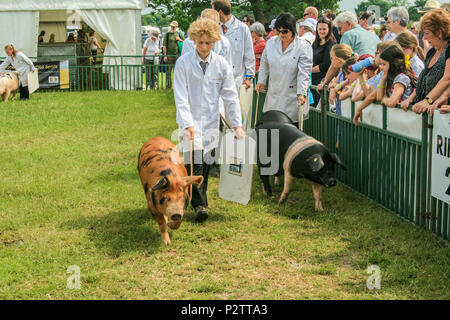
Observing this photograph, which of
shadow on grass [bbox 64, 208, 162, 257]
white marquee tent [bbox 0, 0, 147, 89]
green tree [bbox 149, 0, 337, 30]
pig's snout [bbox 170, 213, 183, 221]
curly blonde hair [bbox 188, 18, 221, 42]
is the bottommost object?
shadow on grass [bbox 64, 208, 162, 257]

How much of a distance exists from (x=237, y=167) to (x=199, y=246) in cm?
107

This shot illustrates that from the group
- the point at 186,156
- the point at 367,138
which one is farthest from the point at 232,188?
the point at 367,138

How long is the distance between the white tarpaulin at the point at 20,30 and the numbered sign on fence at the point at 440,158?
52.7 ft

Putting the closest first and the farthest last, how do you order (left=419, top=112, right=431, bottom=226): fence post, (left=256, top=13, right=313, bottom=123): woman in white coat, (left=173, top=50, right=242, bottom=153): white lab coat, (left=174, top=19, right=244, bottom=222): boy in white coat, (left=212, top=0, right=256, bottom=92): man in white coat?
(left=419, top=112, right=431, bottom=226): fence post < (left=174, top=19, right=244, bottom=222): boy in white coat < (left=173, top=50, right=242, bottom=153): white lab coat < (left=256, top=13, right=313, bottom=123): woman in white coat < (left=212, top=0, right=256, bottom=92): man in white coat

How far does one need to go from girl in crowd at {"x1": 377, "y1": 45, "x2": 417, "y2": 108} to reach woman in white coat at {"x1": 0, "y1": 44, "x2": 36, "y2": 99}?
12379mm

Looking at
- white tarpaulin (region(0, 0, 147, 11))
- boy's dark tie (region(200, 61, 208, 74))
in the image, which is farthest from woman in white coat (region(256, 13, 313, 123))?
white tarpaulin (region(0, 0, 147, 11))

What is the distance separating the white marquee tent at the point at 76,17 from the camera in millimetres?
18688

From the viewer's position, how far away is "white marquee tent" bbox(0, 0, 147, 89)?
18.7 m

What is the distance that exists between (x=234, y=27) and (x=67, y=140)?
3.98 meters

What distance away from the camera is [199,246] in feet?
18.0

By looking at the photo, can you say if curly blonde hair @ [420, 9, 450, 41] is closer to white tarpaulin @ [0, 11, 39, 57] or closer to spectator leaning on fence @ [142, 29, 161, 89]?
spectator leaning on fence @ [142, 29, 161, 89]

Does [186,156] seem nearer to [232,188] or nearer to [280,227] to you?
[232,188]

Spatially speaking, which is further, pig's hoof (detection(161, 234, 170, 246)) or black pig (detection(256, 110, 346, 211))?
black pig (detection(256, 110, 346, 211))
